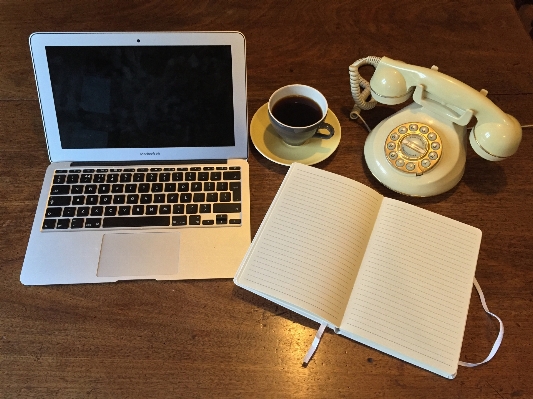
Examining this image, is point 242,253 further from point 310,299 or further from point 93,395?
point 93,395

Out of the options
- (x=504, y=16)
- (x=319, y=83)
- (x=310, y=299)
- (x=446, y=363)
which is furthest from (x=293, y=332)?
(x=504, y=16)

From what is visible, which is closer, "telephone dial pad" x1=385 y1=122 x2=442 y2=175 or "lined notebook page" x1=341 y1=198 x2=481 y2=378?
"lined notebook page" x1=341 y1=198 x2=481 y2=378

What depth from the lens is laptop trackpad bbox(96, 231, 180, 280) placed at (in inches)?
26.0

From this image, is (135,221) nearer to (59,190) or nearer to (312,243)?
(59,190)

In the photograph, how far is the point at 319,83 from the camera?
872mm

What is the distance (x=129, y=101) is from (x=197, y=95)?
0.33 feet

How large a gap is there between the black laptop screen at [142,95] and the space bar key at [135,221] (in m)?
0.12

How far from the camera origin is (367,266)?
0.65 m

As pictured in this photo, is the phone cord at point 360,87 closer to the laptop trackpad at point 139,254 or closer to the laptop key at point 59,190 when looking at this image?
the laptop trackpad at point 139,254

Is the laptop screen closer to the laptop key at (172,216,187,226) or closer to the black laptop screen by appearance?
the black laptop screen

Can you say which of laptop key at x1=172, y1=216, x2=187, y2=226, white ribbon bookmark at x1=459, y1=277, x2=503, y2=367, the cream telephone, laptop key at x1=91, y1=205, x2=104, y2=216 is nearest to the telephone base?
the cream telephone

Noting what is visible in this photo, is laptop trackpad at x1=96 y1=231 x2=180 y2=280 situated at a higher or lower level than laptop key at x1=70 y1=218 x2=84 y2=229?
lower

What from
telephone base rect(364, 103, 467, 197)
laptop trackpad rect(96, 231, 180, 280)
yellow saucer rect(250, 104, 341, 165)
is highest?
telephone base rect(364, 103, 467, 197)

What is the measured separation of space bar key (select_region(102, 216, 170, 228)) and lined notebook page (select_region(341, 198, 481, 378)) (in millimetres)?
289
